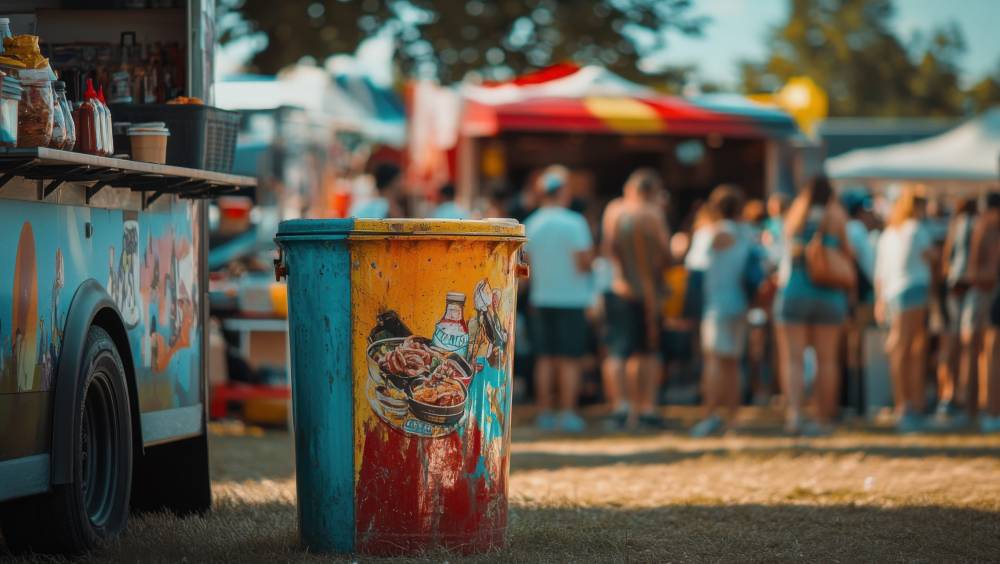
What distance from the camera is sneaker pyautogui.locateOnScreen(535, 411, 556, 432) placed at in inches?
505

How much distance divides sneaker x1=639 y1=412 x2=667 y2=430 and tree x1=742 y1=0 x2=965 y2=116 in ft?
210

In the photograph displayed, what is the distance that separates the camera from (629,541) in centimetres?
616

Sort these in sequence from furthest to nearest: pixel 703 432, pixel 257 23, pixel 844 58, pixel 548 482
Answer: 1. pixel 844 58
2. pixel 257 23
3. pixel 703 432
4. pixel 548 482

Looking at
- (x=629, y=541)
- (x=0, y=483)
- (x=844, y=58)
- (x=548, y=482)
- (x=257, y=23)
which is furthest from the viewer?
(x=844, y=58)

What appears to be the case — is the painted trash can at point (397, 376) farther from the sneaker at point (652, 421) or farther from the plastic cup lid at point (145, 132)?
the sneaker at point (652, 421)

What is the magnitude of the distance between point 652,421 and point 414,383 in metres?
7.77

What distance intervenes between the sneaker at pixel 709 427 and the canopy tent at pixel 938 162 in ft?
20.1

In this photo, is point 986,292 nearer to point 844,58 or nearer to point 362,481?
point 362,481

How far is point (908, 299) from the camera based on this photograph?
1290 cm

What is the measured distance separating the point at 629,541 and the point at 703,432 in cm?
623

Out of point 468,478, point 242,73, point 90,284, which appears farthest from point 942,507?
point 242,73

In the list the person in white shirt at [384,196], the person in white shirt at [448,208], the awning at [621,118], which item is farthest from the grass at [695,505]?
the awning at [621,118]

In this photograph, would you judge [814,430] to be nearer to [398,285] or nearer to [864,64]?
[398,285]

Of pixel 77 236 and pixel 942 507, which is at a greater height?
pixel 77 236
